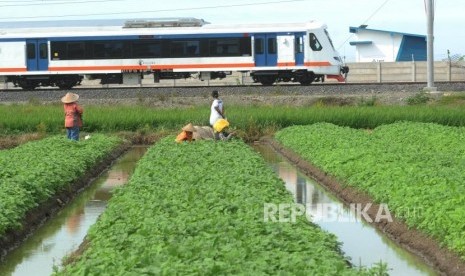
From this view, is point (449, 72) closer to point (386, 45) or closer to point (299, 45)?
point (299, 45)

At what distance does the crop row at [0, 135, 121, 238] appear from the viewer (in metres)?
12.5

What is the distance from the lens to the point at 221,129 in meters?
22.4

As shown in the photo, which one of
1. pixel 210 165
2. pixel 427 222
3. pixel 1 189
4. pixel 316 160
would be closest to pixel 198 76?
pixel 316 160

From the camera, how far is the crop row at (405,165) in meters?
11.1

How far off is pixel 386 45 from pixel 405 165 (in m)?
51.9

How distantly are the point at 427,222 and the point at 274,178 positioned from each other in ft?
12.3

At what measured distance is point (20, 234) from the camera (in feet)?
40.3

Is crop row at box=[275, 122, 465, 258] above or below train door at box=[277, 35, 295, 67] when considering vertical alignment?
below

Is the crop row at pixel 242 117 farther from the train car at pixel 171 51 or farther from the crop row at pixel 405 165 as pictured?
the train car at pixel 171 51

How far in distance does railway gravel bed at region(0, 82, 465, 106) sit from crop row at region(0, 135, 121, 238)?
972cm

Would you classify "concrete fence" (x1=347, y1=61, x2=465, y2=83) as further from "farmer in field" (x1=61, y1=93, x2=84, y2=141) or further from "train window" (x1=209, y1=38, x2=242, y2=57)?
"farmer in field" (x1=61, y1=93, x2=84, y2=141)

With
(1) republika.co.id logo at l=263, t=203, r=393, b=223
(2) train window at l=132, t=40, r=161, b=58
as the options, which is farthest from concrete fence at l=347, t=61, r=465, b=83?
(1) republika.co.id logo at l=263, t=203, r=393, b=223

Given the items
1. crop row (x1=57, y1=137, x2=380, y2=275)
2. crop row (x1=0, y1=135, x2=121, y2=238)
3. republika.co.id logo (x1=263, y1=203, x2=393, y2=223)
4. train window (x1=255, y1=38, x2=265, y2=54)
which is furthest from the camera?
train window (x1=255, y1=38, x2=265, y2=54)

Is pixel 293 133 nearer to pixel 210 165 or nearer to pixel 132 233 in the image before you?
pixel 210 165
